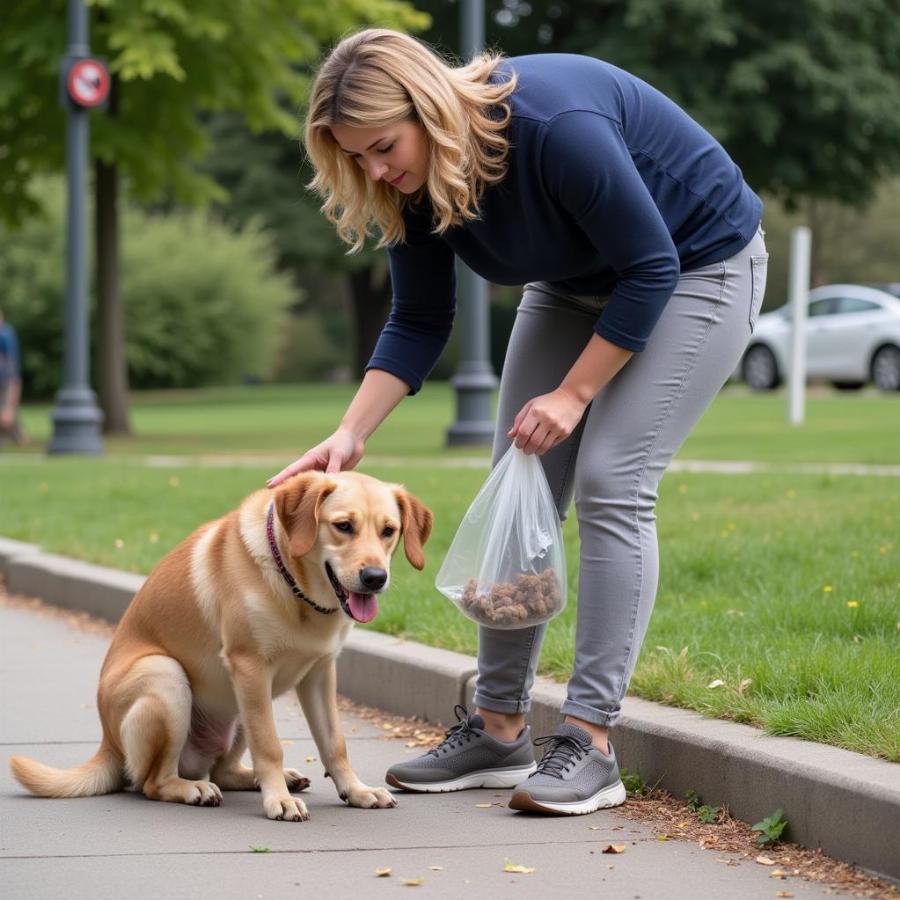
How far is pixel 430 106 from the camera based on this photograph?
4.14 meters

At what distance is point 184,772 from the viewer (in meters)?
4.78

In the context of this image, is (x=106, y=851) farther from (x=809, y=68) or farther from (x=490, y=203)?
(x=809, y=68)

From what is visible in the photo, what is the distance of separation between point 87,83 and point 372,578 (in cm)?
1312

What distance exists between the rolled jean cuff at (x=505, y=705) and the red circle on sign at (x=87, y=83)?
12612 mm

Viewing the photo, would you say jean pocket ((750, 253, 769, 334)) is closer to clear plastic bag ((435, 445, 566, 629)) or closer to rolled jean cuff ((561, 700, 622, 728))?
clear plastic bag ((435, 445, 566, 629))

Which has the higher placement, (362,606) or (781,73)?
(781,73)

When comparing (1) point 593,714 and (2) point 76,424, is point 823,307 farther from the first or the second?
(1) point 593,714

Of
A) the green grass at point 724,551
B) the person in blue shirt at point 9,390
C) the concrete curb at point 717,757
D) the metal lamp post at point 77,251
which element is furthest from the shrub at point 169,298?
the concrete curb at point 717,757

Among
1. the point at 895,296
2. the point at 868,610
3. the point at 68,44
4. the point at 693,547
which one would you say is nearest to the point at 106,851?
the point at 868,610

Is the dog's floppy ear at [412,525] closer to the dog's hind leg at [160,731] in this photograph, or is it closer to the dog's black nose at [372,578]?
the dog's black nose at [372,578]

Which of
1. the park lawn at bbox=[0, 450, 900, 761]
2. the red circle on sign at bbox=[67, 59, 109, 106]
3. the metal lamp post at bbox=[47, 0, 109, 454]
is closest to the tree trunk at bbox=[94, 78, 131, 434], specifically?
the metal lamp post at bbox=[47, 0, 109, 454]

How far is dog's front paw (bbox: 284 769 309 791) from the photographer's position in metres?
4.80

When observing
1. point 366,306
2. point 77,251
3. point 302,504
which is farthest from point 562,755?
point 366,306

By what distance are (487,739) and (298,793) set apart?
577 millimetres
